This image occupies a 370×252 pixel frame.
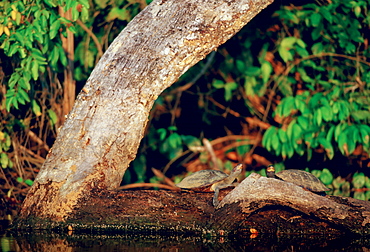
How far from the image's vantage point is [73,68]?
21.5 feet

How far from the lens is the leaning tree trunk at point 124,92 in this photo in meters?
4.50

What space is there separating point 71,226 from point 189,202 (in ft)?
3.13

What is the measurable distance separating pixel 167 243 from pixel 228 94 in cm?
361

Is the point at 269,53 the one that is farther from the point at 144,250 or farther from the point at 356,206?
the point at 144,250

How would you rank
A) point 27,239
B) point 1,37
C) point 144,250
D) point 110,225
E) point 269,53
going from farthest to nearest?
point 269,53, point 1,37, point 110,225, point 27,239, point 144,250

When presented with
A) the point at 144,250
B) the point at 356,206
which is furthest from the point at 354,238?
the point at 144,250

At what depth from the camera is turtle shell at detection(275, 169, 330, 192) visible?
4.62m

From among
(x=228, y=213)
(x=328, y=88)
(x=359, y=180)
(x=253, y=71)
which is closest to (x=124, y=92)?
(x=228, y=213)

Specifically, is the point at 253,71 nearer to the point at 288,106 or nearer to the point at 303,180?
the point at 288,106

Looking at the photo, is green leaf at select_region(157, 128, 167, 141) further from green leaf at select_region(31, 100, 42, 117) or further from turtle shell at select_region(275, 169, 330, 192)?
turtle shell at select_region(275, 169, 330, 192)

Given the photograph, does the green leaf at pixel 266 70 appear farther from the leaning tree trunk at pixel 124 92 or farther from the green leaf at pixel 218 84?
the leaning tree trunk at pixel 124 92

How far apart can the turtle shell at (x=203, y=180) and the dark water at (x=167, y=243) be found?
24.4 inches

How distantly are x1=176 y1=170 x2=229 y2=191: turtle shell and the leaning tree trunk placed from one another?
553 millimetres

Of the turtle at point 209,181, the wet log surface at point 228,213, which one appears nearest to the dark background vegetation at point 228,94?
the wet log surface at point 228,213
